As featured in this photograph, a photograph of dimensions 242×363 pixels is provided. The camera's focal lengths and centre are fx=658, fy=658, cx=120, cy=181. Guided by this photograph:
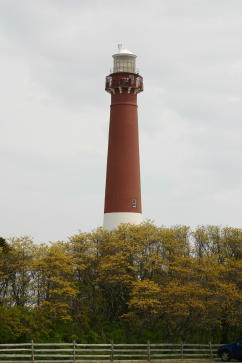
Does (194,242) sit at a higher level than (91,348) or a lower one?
higher

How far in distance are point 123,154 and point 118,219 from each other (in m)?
5.75

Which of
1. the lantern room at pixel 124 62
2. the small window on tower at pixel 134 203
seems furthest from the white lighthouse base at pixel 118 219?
the lantern room at pixel 124 62

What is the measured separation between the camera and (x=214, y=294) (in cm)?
4581

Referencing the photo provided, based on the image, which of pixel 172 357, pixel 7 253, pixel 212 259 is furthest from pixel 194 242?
pixel 7 253

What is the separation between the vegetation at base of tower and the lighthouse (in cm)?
548

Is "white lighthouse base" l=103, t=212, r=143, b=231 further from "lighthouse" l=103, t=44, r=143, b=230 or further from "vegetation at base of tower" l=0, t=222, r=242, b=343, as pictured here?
"vegetation at base of tower" l=0, t=222, r=242, b=343

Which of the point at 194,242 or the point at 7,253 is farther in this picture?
the point at 194,242

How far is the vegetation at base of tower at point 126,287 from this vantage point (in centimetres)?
4516

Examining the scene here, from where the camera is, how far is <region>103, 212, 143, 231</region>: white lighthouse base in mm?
55906

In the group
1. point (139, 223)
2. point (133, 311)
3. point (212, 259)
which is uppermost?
point (139, 223)

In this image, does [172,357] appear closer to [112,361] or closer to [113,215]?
[112,361]

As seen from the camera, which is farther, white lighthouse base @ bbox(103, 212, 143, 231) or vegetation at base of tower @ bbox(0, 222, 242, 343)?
white lighthouse base @ bbox(103, 212, 143, 231)

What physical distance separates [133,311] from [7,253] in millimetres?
9988

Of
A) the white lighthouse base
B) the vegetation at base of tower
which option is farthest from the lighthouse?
the vegetation at base of tower
